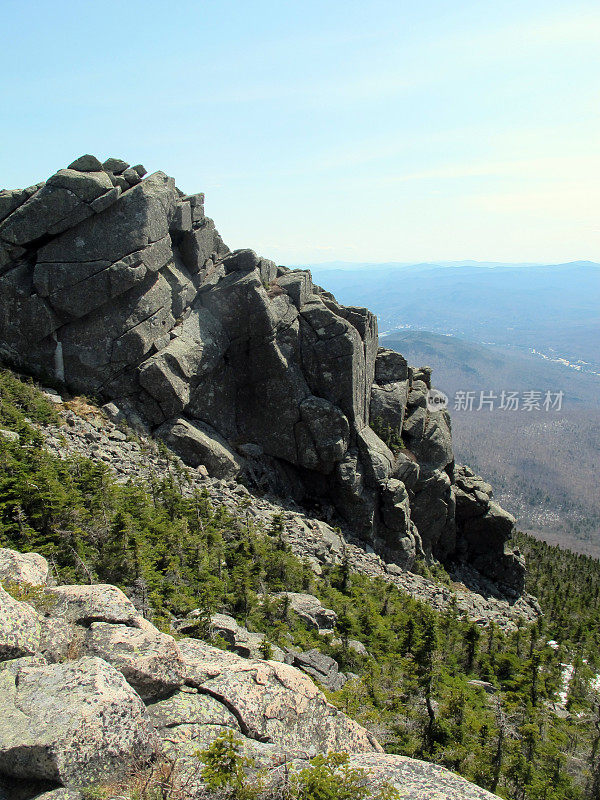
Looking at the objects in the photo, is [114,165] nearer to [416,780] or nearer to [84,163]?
[84,163]

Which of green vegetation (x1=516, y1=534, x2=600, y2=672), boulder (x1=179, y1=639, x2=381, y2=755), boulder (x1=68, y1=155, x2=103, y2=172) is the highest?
boulder (x1=68, y1=155, x2=103, y2=172)

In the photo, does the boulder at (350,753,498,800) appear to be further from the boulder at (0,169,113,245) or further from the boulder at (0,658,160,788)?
the boulder at (0,169,113,245)

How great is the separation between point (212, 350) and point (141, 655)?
97.9ft

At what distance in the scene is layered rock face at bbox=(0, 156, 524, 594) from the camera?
109 feet

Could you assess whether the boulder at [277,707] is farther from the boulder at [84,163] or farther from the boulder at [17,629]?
the boulder at [84,163]

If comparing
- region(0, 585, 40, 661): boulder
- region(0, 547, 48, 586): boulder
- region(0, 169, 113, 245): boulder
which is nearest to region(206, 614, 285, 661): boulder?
region(0, 547, 48, 586): boulder

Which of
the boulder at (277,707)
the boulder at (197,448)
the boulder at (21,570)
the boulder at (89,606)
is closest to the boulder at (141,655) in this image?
the boulder at (89,606)

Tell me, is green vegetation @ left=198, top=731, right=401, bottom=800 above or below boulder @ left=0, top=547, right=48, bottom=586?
below

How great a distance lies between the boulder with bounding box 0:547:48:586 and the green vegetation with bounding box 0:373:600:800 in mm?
4381

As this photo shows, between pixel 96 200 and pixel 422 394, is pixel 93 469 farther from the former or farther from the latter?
pixel 422 394

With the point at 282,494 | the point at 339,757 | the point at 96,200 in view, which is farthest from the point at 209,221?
the point at 339,757

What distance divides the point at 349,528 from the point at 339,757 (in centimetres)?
3267

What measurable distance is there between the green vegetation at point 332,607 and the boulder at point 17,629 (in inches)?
221

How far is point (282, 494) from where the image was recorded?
39531 millimetres
